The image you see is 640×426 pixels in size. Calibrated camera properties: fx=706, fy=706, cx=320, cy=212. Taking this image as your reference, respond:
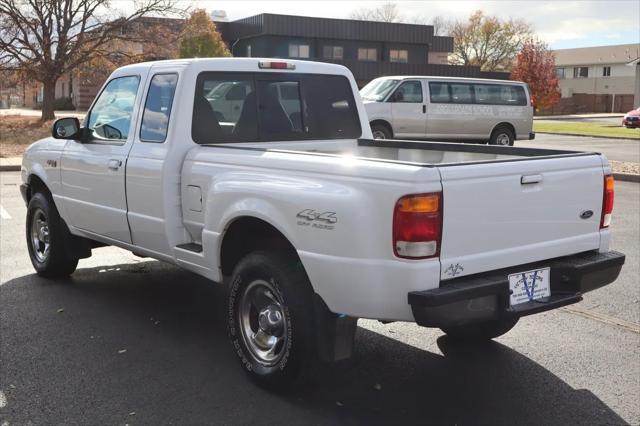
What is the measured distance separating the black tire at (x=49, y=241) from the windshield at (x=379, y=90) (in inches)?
511

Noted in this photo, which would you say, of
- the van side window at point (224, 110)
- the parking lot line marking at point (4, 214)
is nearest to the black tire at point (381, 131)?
the parking lot line marking at point (4, 214)

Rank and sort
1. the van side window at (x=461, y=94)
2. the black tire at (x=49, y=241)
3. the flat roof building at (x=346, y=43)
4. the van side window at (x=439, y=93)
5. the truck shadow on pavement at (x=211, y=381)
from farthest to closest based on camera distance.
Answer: the flat roof building at (x=346, y=43)
the van side window at (x=461, y=94)
the van side window at (x=439, y=93)
the black tire at (x=49, y=241)
the truck shadow on pavement at (x=211, y=381)

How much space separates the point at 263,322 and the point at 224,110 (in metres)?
1.76

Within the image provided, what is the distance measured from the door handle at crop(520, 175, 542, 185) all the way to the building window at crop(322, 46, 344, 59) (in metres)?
53.5

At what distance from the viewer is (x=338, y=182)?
3.62 metres

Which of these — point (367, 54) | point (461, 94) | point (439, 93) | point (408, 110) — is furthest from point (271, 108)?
point (367, 54)

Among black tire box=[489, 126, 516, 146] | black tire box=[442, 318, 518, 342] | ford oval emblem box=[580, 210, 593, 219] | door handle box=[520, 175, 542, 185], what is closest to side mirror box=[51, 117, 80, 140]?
black tire box=[442, 318, 518, 342]

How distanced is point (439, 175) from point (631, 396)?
1916 millimetres

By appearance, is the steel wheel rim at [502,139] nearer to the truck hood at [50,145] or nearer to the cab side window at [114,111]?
the truck hood at [50,145]

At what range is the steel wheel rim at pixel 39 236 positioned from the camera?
22.2 ft

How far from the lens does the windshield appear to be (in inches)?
741

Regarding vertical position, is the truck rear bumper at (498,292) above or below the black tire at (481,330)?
above

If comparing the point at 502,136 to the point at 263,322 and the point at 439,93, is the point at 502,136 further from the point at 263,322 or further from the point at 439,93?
the point at 263,322

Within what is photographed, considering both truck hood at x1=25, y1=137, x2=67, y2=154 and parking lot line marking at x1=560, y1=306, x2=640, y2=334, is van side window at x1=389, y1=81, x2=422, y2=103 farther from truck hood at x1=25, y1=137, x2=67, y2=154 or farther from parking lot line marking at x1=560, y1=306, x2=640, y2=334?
parking lot line marking at x1=560, y1=306, x2=640, y2=334
